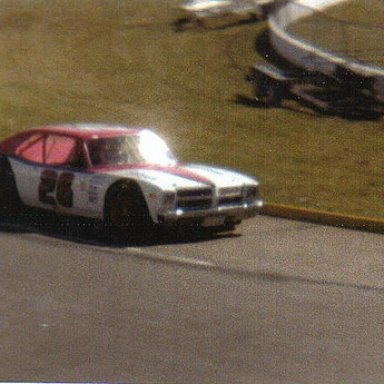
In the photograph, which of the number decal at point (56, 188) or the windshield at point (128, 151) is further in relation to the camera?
the windshield at point (128, 151)

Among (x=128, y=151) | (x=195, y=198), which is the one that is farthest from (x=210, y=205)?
(x=128, y=151)

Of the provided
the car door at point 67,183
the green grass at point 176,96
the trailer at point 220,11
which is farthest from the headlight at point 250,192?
the trailer at point 220,11

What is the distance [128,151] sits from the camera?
13.8 m

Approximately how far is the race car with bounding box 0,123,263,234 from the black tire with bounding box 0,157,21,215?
12mm

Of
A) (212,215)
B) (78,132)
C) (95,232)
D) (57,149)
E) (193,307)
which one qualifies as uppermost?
(193,307)

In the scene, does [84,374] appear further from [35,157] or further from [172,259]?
[35,157]

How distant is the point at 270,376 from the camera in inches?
293

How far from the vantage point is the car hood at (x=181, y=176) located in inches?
507

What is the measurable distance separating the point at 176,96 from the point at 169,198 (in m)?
13.8

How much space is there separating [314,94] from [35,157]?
12.6 metres

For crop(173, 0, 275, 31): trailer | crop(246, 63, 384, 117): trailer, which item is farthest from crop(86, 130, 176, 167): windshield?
crop(173, 0, 275, 31): trailer

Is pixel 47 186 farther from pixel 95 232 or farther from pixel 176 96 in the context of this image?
pixel 176 96

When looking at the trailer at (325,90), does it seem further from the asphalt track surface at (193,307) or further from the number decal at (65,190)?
the number decal at (65,190)

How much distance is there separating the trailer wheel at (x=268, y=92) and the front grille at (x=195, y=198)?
12.3 m
